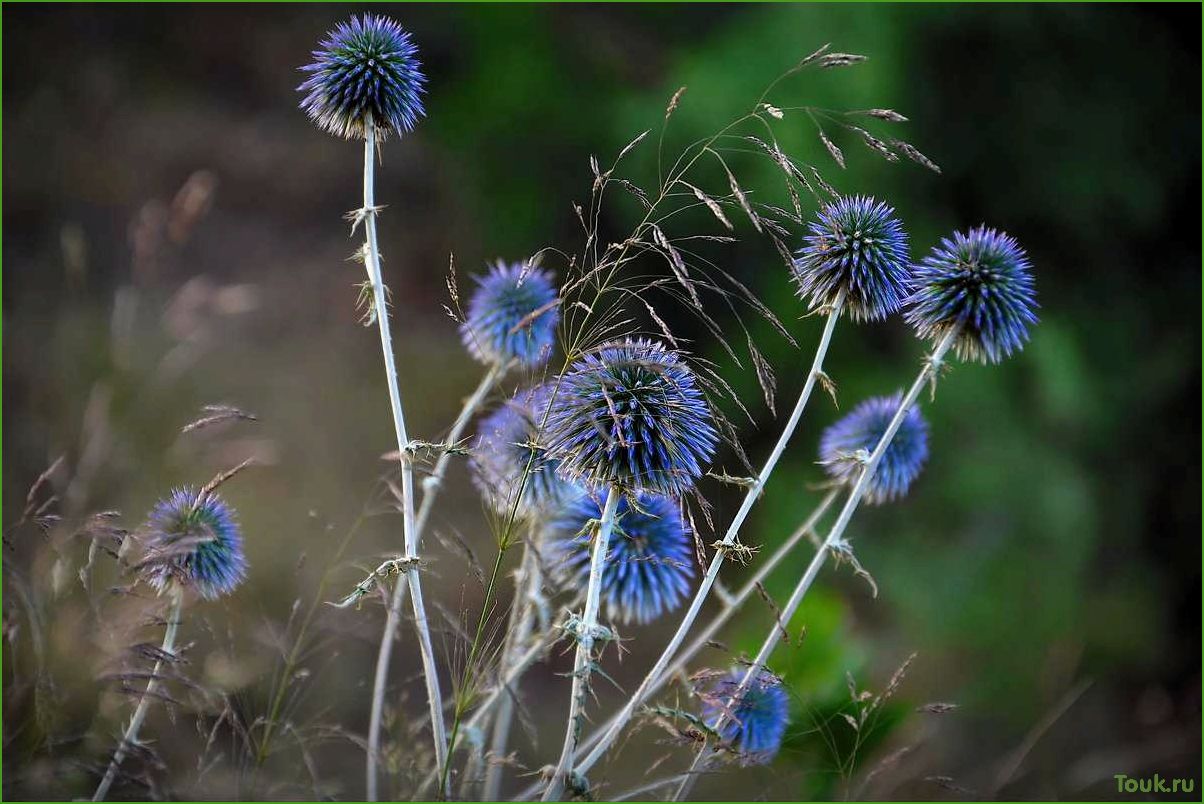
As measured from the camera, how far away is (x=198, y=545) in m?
1.56

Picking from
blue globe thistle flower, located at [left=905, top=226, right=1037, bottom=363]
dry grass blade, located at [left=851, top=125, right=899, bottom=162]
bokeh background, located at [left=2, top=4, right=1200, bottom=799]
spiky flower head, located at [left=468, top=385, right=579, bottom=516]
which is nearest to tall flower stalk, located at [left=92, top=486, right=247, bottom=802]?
spiky flower head, located at [left=468, top=385, right=579, bottom=516]

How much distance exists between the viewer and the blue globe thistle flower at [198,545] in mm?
1433

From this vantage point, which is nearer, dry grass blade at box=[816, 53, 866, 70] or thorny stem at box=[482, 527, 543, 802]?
dry grass blade at box=[816, 53, 866, 70]

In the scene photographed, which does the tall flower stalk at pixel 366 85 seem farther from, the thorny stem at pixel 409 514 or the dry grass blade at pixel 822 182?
the dry grass blade at pixel 822 182

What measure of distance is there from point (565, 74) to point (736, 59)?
1.01 m

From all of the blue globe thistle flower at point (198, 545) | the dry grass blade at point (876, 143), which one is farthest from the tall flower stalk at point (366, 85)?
the dry grass blade at point (876, 143)

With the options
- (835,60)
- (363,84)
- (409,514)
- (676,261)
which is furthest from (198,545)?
(835,60)

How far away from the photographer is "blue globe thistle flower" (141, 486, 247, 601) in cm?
143

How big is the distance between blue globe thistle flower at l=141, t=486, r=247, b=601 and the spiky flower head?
1.31 ft

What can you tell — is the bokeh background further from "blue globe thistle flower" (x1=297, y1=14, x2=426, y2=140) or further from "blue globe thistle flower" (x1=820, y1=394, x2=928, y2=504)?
"blue globe thistle flower" (x1=297, y1=14, x2=426, y2=140)

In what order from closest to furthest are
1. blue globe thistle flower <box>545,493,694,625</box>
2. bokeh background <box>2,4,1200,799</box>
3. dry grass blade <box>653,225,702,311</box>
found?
dry grass blade <box>653,225,702,311</box> < blue globe thistle flower <box>545,493,694,625</box> < bokeh background <box>2,4,1200,799</box>

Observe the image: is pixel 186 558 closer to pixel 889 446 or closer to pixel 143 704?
pixel 143 704

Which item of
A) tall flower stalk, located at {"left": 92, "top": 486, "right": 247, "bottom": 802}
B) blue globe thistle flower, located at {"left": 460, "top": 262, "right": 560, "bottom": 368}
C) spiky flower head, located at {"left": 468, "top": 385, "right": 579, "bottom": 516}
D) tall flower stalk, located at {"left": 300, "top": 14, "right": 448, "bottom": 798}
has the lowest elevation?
tall flower stalk, located at {"left": 92, "top": 486, "right": 247, "bottom": 802}

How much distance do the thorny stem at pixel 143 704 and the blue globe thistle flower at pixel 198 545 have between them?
4cm
